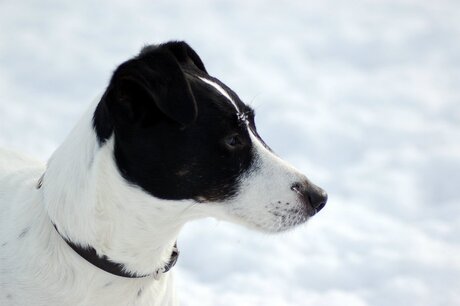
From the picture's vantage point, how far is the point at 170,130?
2742 mm

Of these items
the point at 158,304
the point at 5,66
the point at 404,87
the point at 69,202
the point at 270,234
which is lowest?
the point at 5,66

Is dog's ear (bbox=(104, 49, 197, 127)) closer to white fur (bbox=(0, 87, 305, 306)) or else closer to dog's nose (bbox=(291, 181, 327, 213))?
white fur (bbox=(0, 87, 305, 306))

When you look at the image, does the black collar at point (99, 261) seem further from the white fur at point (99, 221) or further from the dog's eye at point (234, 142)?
the dog's eye at point (234, 142)

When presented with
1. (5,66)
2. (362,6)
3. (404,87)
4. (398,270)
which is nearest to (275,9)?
(362,6)

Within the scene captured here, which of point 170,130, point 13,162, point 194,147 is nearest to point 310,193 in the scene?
point 194,147

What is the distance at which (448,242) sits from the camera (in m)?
5.53

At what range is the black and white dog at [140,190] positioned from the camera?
270cm

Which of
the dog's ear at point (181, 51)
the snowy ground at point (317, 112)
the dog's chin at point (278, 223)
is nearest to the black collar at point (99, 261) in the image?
the dog's chin at point (278, 223)

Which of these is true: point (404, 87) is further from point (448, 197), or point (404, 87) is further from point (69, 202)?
point (69, 202)

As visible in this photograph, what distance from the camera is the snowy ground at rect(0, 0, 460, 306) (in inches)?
196

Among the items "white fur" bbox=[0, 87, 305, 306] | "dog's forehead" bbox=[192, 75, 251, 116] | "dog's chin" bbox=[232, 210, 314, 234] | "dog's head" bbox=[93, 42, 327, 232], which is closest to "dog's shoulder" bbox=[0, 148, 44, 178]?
"white fur" bbox=[0, 87, 305, 306]

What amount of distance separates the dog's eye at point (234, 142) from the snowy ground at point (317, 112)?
196 cm

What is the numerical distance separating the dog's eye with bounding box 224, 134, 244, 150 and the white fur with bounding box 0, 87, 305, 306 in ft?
0.25

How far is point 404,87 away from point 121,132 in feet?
17.9
